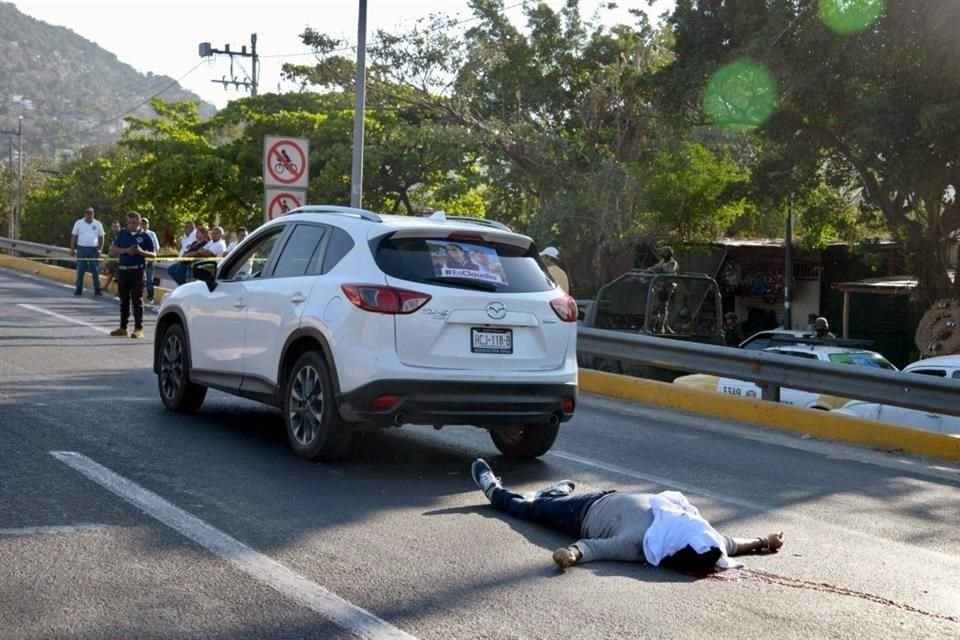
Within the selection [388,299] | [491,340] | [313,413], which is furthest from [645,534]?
[313,413]

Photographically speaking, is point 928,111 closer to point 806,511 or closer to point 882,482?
point 882,482

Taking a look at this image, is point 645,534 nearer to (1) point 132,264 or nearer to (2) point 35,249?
(1) point 132,264

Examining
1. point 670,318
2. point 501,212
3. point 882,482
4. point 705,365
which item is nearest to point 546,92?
point 501,212

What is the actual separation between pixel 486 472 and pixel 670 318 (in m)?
10.5

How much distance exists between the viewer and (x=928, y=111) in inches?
849

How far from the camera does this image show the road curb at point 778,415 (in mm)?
11375

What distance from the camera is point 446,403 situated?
8.45m

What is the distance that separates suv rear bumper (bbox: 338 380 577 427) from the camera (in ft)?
27.4

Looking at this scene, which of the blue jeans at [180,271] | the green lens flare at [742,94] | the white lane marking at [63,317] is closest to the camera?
the white lane marking at [63,317]

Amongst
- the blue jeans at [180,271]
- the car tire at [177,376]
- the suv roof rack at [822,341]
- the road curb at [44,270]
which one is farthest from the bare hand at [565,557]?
the road curb at [44,270]

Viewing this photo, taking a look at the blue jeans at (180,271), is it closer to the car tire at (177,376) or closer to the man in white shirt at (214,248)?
the man in white shirt at (214,248)

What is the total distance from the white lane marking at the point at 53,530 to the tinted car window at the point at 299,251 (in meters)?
3.07

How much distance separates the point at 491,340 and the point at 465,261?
1.86ft

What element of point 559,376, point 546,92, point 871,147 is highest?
point 546,92
